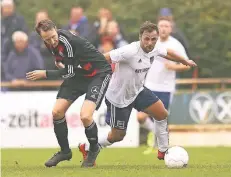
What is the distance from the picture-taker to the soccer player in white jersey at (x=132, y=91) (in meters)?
11.7

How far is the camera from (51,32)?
1109cm

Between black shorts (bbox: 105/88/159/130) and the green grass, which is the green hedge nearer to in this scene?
the green grass

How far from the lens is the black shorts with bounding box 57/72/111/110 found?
453 inches

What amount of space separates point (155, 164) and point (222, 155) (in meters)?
2.38

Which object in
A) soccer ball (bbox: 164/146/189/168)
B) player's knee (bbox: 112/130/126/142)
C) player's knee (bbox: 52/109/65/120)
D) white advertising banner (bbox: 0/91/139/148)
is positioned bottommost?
white advertising banner (bbox: 0/91/139/148)

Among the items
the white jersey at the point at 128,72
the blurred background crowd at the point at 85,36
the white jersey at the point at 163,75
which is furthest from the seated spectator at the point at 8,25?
the white jersey at the point at 128,72

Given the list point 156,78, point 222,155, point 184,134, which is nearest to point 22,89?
point 184,134

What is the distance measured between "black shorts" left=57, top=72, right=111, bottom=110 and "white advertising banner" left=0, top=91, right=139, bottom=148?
6.56m

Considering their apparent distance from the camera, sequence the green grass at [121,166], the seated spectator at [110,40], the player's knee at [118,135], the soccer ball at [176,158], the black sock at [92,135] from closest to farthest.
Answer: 1. the green grass at [121,166]
2. the soccer ball at [176,158]
3. the black sock at [92,135]
4. the player's knee at [118,135]
5. the seated spectator at [110,40]

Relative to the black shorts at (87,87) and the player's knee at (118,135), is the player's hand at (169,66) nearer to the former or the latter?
the player's knee at (118,135)

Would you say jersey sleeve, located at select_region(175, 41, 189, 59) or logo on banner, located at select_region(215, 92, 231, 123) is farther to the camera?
logo on banner, located at select_region(215, 92, 231, 123)

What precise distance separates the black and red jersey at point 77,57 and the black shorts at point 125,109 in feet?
2.03

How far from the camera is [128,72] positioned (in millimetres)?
11852

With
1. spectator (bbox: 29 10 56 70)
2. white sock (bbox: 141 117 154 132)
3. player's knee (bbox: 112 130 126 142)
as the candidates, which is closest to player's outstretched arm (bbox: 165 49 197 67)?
player's knee (bbox: 112 130 126 142)
